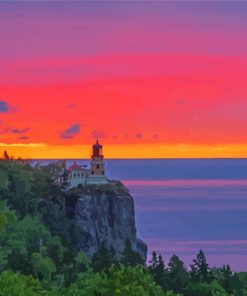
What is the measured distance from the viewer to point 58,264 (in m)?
78.2

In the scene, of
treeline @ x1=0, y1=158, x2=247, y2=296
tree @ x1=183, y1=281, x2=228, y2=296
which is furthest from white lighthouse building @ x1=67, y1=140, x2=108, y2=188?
tree @ x1=183, y1=281, x2=228, y2=296

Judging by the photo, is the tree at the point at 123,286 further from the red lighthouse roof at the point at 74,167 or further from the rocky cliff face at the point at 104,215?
the red lighthouse roof at the point at 74,167

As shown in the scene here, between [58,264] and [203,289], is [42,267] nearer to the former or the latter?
[58,264]

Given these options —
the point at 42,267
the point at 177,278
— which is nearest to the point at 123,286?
the point at 177,278

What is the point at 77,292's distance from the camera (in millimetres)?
57656

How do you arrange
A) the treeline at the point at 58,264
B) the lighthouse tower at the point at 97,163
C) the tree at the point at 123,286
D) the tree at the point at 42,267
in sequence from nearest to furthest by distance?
the tree at the point at 123,286 < the treeline at the point at 58,264 < the tree at the point at 42,267 < the lighthouse tower at the point at 97,163

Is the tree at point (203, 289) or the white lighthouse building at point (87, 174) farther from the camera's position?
the white lighthouse building at point (87, 174)

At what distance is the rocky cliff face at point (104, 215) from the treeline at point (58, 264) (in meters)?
2.21

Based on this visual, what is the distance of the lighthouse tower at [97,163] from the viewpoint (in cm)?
14260

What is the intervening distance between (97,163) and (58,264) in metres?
68.5

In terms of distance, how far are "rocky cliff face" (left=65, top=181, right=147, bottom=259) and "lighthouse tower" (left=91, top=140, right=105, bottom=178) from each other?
17.3 feet

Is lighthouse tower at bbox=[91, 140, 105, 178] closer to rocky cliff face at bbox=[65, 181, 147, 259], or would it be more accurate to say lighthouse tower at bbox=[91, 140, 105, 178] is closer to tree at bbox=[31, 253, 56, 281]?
rocky cliff face at bbox=[65, 181, 147, 259]

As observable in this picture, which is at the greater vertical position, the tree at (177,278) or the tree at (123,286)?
the tree at (177,278)

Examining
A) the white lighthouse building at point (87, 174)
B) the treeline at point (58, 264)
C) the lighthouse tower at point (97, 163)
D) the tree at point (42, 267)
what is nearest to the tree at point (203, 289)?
the treeline at point (58, 264)
